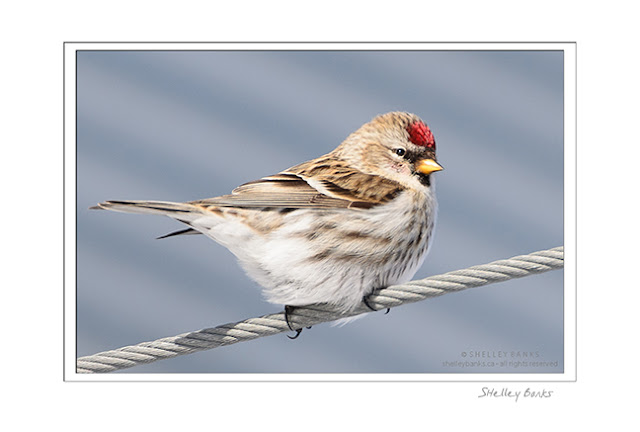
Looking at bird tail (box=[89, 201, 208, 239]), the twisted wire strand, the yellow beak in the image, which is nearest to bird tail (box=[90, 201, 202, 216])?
bird tail (box=[89, 201, 208, 239])

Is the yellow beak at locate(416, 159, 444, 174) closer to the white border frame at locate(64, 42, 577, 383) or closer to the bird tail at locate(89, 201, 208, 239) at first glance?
the white border frame at locate(64, 42, 577, 383)

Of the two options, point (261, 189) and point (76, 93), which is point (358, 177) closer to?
point (261, 189)

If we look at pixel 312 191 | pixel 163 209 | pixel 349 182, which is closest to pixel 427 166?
pixel 349 182

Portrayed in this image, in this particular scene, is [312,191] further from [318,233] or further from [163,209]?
[163,209]

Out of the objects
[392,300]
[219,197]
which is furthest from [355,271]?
[219,197]
